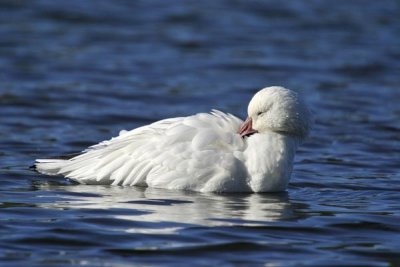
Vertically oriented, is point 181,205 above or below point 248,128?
below

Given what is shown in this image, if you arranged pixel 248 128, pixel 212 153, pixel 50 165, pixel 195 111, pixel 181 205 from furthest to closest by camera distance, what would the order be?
1. pixel 195 111
2. pixel 50 165
3. pixel 248 128
4. pixel 212 153
5. pixel 181 205

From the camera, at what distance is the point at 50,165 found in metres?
11.5

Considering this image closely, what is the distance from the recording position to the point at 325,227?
9.66 m

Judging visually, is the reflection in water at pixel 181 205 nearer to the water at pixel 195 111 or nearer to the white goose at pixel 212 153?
the water at pixel 195 111

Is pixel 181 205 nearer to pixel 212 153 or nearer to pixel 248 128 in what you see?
pixel 212 153

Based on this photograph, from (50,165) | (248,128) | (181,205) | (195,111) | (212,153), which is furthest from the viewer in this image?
(195,111)

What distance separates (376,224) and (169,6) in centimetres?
1647

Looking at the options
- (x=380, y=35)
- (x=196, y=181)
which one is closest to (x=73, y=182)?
(x=196, y=181)

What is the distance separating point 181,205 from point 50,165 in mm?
1948

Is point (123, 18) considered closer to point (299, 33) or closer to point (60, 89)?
point (299, 33)

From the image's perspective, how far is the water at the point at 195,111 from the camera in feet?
29.2

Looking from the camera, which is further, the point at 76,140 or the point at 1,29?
the point at 1,29

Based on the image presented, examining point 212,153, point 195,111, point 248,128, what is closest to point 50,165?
point 212,153

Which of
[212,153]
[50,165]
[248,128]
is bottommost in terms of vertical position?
[50,165]
